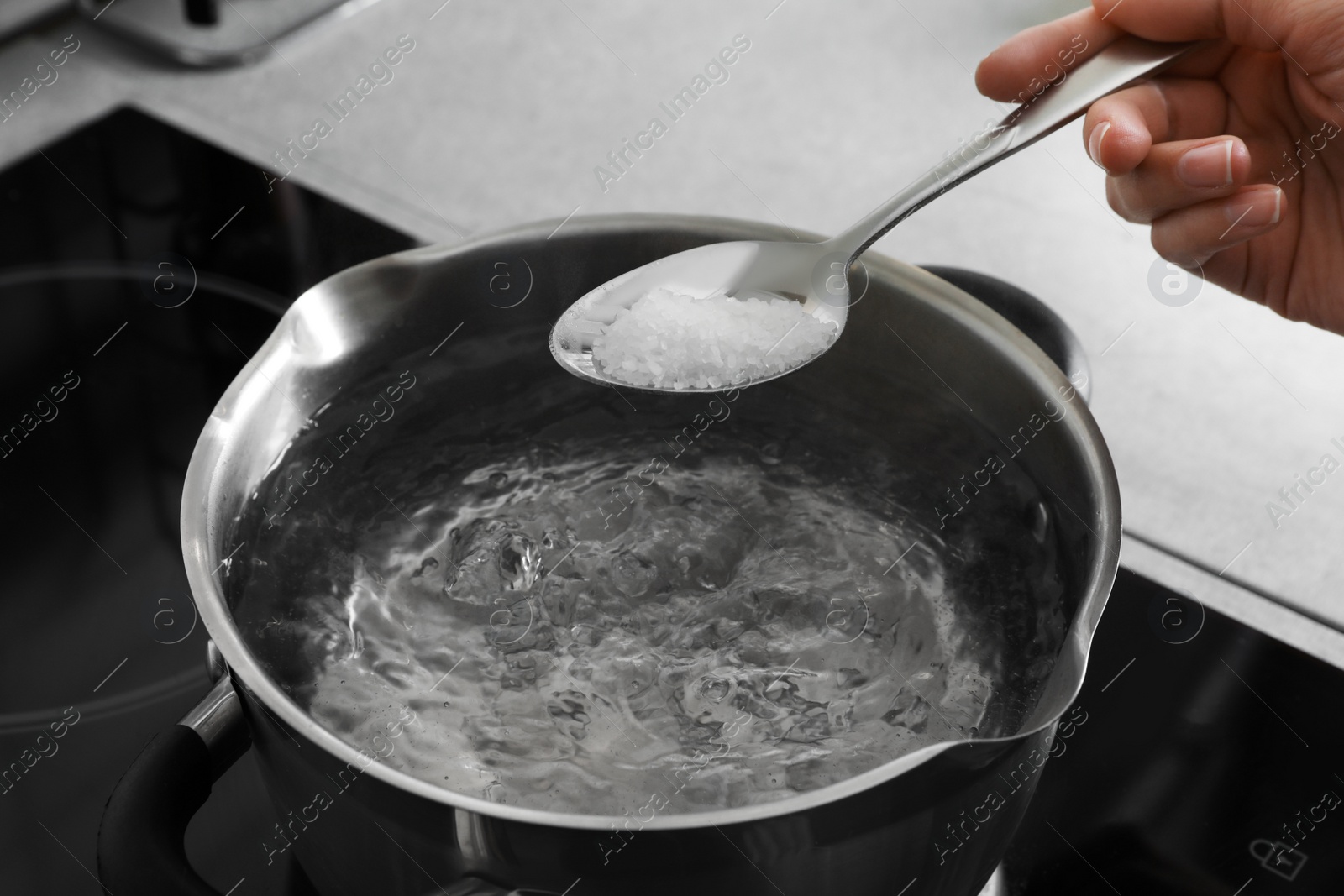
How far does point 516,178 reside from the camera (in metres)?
0.90

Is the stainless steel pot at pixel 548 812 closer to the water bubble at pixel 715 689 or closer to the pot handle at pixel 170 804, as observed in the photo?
the pot handle at pixel 170 804

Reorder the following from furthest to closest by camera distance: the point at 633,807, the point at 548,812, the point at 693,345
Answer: the point at 693,345
the point at 633,807
the point at 548,812

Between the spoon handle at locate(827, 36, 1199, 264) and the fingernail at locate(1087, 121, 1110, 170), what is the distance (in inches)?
0.9

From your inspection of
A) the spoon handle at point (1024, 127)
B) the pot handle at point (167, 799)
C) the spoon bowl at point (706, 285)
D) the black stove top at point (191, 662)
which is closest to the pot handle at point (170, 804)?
the pot handle at point (167, 799)

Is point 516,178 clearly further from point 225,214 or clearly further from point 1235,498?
point 1235,498

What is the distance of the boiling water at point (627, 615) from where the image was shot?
0.50m

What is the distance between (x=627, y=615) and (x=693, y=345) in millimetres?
128

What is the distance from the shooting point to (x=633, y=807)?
18.1 inches

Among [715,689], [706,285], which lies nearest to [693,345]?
[706,285]

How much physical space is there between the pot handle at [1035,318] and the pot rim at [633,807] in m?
0.08

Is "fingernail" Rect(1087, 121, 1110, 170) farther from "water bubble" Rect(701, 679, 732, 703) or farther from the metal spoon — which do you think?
"water bubble" Rect(701, 679, 732, 703)

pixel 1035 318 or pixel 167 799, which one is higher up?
pixel 167 799

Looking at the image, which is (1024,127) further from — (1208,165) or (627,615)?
(627,615)

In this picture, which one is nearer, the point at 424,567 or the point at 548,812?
the point at 548,812
